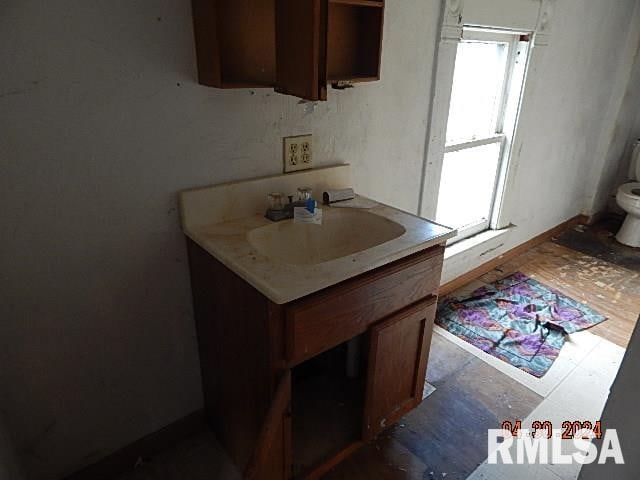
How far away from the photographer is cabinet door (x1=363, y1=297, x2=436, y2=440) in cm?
126

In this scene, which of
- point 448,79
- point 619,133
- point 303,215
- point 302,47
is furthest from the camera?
point 619,133

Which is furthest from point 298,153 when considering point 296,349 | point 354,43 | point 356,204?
point 296,349

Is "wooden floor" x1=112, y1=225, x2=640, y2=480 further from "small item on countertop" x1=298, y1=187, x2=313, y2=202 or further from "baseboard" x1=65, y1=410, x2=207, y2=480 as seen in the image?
"small item on countertop" x1=298, y1=187, x2=313, y2=202

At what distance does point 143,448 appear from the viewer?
1420 millimetres

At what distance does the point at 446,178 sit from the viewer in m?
2.27

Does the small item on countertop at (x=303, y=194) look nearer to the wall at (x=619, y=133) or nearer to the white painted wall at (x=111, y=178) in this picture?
the white painted wall at (x=111, y=178)

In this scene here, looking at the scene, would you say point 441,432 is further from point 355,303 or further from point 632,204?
point 632,204

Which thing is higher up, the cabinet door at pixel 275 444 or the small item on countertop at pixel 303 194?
the small item on countertop at pixel 303 194

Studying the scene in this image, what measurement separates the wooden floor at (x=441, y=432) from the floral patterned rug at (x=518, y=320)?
0.37 ft

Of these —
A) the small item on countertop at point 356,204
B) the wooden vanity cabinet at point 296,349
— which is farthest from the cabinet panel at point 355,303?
the small item on countertop at point 356,204

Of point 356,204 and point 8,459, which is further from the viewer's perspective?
Answer: point 356,204

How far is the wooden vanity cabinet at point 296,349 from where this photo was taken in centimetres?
103
